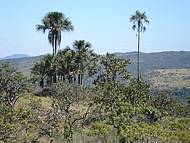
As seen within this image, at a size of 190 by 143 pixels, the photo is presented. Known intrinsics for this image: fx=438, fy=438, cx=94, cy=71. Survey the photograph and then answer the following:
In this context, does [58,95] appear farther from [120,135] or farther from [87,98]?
[120,135]

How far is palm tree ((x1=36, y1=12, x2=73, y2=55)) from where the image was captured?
66500mm

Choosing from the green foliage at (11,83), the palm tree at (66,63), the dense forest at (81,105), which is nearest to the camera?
the dense forest at (81,105)

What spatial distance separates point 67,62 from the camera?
2608 inches

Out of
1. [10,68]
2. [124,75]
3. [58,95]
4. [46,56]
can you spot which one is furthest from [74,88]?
[46,56]

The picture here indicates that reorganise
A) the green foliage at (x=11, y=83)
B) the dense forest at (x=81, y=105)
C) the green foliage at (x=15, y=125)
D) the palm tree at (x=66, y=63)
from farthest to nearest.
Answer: the palm tree at (x=66, y=63) < the green foliage at (x=11, y=83) < the dense forest at (x=81, y=105) < the green foliage at (x=15, y=125)

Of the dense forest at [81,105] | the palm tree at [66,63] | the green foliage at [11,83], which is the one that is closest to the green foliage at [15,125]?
the dense forest at [81,105]

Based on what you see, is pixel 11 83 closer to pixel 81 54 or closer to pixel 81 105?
pixel 81 105

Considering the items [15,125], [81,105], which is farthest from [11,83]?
[81,105]

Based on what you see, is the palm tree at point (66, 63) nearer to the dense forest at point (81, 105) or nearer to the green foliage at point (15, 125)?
the dense forest at point (81, 105)

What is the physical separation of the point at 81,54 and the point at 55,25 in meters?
5.93

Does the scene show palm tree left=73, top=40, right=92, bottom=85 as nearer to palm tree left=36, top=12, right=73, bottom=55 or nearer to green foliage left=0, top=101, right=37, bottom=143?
palm tree left=36, top=12, right=73, bottom=55

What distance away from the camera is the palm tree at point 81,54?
220ft

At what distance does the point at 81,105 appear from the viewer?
180 feet

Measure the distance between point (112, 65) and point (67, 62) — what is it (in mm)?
16731
